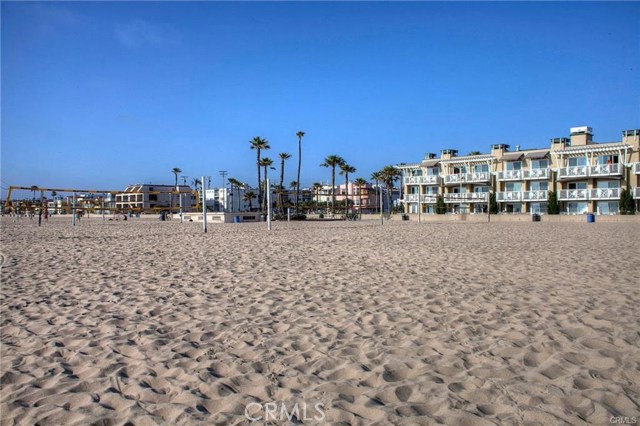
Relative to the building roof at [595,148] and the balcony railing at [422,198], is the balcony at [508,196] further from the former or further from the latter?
the balcony railing at [422,198]

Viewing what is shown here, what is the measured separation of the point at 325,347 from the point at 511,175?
2183 inches

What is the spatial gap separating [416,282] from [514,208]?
171ft

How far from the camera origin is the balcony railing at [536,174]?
52.0 m

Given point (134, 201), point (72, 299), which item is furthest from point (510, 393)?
point (134, 201)

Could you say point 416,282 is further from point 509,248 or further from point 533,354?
point 509,248

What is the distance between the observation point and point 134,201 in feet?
412

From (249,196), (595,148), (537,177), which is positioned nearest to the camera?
(595,148)

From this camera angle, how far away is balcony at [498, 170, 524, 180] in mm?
54194

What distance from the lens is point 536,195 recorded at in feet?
173

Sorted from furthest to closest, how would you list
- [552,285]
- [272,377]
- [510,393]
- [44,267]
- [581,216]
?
[581,216] → [44,267] → [552,285] → [272,377] → [510,393]

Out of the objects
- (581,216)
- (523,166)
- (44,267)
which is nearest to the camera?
(44,267)

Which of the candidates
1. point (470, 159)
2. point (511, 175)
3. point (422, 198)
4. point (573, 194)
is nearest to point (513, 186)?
point (511, 175)

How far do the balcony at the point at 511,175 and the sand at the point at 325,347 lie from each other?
48.9 metres

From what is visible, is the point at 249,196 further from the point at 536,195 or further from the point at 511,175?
the point at 536,195
